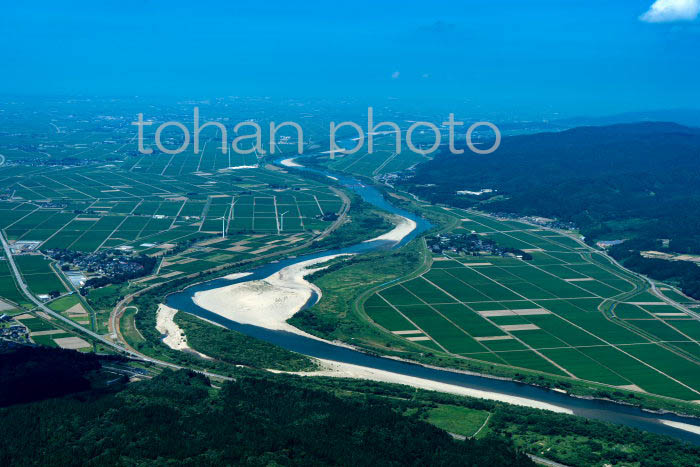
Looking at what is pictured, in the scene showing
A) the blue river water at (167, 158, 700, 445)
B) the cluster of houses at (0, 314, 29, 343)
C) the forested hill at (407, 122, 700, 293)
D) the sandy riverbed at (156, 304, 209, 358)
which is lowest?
the blue river water at (167, 158, 700, 445)

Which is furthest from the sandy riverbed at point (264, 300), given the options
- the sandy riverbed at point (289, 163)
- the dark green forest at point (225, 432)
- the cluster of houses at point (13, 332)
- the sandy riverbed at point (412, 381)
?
the sandy riverbed at point (289, 163)

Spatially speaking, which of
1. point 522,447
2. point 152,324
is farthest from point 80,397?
point 522,447

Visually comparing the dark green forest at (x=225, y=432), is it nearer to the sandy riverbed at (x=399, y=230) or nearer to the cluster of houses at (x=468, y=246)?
the cluster of houses at (x=468, y=246)

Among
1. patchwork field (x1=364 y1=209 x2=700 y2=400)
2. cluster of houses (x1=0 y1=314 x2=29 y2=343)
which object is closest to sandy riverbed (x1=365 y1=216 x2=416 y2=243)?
patchwork field (x1=364 y1=209 x2=700 y2=400)

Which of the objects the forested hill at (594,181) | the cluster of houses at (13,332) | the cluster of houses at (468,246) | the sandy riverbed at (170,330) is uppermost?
the forested hill at (594,181)

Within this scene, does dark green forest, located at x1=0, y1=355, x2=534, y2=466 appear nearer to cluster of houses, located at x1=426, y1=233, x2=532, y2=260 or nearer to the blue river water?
the blue river water
